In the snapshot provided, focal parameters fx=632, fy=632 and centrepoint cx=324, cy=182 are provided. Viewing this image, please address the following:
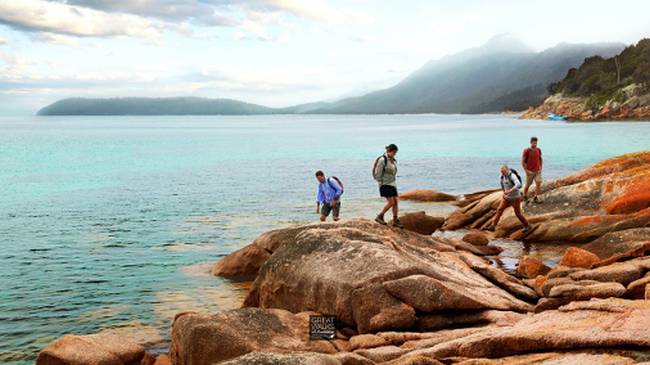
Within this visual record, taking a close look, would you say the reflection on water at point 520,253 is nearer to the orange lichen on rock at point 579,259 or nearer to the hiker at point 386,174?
the orange lichen on rock at point 579,259

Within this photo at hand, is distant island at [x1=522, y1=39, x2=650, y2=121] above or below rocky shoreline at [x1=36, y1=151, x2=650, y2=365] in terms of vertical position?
above

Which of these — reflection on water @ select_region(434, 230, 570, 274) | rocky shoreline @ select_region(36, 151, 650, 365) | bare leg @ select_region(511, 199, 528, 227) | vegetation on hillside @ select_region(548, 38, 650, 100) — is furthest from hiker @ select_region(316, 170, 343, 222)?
vegetation on hillside @ select_region(548, 38, 650, 100)

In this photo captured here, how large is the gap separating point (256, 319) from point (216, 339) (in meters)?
0.98

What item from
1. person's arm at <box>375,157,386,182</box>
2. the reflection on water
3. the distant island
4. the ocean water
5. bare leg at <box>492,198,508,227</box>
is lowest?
the ocean water

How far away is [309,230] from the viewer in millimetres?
14281

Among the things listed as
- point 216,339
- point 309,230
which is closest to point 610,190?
point 309,230

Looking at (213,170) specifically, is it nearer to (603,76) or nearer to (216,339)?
(216,339)

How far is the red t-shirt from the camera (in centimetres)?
2581

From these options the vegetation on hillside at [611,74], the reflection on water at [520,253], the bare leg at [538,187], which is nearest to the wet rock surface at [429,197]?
the bare leg at [538,187]

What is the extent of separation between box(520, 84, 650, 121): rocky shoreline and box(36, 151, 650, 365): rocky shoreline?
447ft

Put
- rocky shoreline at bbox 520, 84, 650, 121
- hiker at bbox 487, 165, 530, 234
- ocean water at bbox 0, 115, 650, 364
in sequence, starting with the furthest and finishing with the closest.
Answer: rocky shoreline at bbox 520, 84, 650, 121 → hiker at bbox 487, 165, 530, 234 → ocean water at bbox 0, 115, 650, 364

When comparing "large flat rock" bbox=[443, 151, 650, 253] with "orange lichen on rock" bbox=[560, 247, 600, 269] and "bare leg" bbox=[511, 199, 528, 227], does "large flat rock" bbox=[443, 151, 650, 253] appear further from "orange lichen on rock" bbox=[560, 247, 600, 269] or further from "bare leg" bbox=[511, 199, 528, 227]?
"orange lichen on rock" bbox=[560, 247, 600, 269]

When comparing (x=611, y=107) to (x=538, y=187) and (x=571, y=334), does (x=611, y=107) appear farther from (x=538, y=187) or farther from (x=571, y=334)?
(x=571, y=334)

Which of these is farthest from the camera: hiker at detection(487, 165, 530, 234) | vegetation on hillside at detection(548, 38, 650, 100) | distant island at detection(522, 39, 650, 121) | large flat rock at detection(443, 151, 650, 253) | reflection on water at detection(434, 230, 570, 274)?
vegetation on hillside at detection(548, 38, 650, 100)
